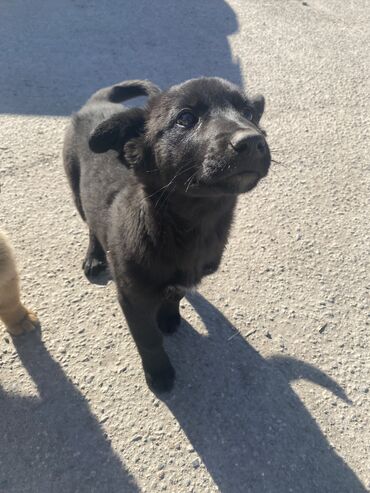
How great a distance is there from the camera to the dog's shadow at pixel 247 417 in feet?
6.76

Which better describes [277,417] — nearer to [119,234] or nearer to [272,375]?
[272,375]

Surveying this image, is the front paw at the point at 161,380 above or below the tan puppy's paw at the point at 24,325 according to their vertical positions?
above

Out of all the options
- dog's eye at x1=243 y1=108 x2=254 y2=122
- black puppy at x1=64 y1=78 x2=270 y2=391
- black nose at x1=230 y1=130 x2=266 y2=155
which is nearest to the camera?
black nose at x1=230 y1=130 x2=266 y2=155

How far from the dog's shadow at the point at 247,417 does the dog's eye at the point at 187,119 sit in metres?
1.34

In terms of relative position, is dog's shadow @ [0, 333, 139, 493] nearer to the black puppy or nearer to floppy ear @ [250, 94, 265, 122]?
the black puppy

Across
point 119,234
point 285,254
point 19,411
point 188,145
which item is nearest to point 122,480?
point 19,411

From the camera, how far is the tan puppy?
2.24 metres

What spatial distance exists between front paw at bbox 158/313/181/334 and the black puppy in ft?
0.91

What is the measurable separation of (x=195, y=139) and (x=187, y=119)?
14 cm

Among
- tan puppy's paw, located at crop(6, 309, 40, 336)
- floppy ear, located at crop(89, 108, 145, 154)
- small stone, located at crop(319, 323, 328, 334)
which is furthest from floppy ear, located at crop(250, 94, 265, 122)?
tan puppy's paw, located at crop(6, 309, 40, 336)

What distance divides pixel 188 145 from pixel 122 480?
1.65m

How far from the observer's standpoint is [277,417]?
2260 millimetres

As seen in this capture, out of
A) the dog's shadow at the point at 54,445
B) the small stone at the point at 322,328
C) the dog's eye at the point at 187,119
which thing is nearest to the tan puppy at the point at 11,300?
the dog's shadow at the point at 54,445

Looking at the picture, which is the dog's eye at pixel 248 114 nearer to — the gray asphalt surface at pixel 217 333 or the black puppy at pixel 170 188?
the black puppy at pixel 170 188
